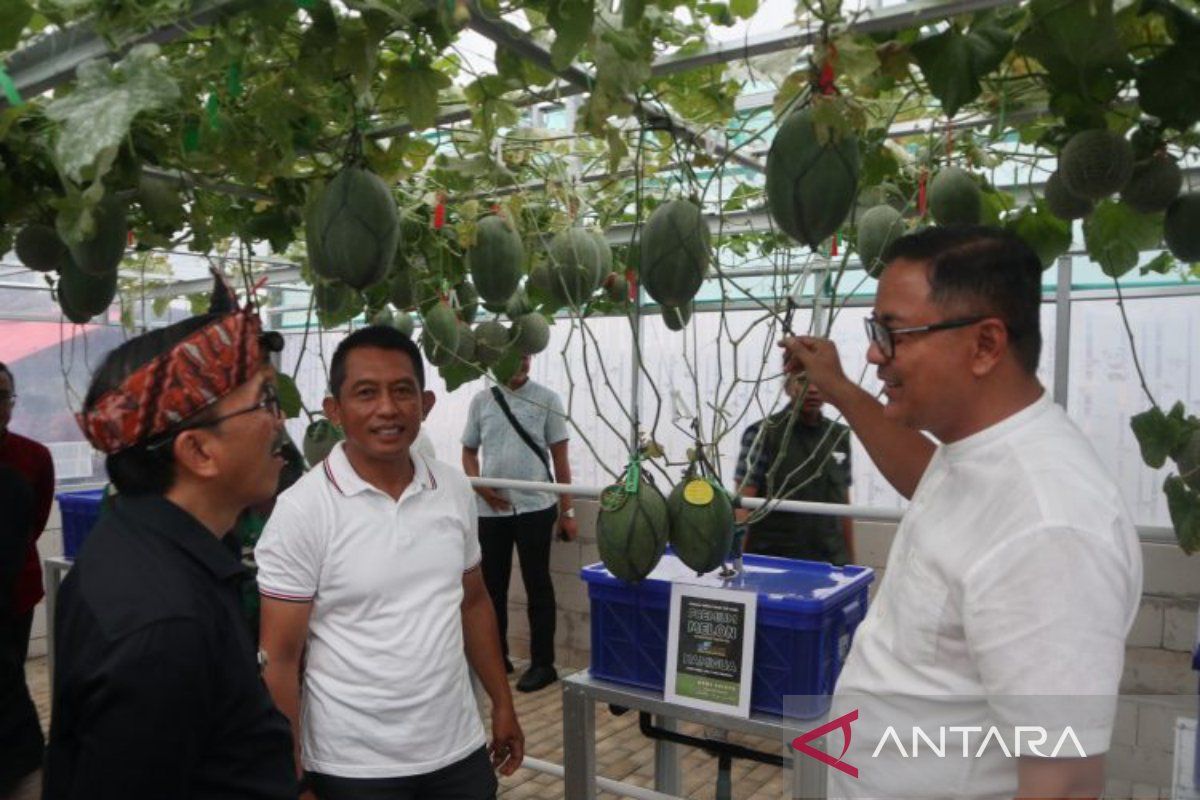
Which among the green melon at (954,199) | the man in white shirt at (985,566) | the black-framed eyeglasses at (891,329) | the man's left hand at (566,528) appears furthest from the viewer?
the man's left hand at (566,528)

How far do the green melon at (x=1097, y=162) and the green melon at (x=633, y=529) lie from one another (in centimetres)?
87

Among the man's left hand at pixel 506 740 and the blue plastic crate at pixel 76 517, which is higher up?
the blue plastic crate at pixel 76 517

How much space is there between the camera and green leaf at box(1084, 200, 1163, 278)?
1.98 metres

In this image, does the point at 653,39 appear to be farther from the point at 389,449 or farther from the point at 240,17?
the point at 389,449

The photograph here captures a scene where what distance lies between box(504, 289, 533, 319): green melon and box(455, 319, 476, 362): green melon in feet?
0.43

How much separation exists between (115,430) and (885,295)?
37.1 inches

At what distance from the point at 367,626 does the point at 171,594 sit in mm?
668

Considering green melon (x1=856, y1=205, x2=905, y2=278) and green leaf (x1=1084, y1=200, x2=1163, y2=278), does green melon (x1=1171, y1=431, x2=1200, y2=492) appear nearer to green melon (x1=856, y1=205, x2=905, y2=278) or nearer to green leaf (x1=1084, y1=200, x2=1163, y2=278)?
green leaf (x1=1084, y1=200, x2=1163, y2=278)

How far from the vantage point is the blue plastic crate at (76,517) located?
360 centimetres

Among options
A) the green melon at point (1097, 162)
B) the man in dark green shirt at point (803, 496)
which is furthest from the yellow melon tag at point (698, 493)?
the man in dark green shirt at point (803, 496)

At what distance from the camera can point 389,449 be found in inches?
71.9

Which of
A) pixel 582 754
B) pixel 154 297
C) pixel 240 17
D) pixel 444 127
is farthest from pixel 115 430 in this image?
pixel 154 297

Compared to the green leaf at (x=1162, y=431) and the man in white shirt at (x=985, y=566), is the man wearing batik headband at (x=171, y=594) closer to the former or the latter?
the man in white shirt at (x=985, y=566)

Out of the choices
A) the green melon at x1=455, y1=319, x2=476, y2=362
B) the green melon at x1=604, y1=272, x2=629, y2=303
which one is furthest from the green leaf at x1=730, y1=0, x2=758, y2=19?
the green melon at x1=455, y1=319, x2=476, y2=362
